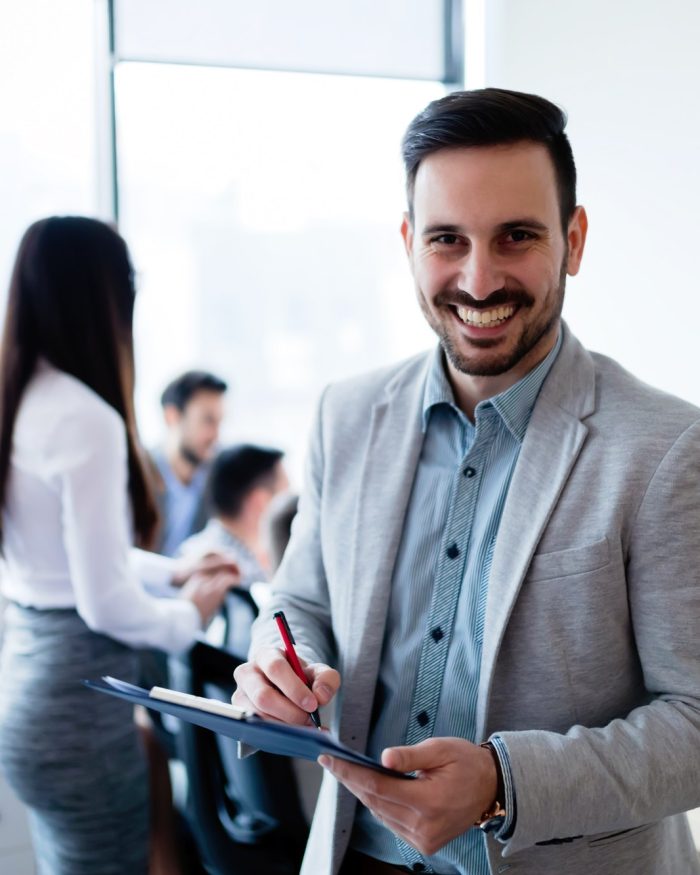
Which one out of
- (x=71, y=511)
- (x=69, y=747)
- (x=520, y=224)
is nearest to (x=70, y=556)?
(x=71, y=511)

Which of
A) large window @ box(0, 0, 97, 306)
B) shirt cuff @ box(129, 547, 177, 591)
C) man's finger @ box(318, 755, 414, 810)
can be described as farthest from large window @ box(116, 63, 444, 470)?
man's finger @ box(318, 755, 414, 810)

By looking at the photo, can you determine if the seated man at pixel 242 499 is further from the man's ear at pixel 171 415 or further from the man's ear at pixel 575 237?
the man's ear at pixel 575 237

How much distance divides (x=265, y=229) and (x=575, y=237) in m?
4.73

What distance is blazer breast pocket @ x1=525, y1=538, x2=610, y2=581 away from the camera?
3.51ft

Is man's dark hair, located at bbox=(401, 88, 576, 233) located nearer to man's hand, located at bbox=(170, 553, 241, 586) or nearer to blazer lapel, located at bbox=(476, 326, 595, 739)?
blazer lapel, located at bbox=(476, 326, 595, 739)

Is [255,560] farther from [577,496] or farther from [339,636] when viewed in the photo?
[577,496]

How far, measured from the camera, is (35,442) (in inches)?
71.6

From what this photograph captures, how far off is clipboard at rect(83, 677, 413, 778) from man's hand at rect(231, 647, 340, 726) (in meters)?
0.10

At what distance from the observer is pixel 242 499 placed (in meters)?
3.00

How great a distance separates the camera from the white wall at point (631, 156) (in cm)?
182

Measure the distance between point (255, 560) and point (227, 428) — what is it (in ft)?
4.44

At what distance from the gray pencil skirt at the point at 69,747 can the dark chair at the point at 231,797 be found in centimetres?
13

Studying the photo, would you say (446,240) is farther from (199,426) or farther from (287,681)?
(199,426)

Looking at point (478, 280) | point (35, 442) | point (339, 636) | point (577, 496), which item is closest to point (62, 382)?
point (35, 442)
